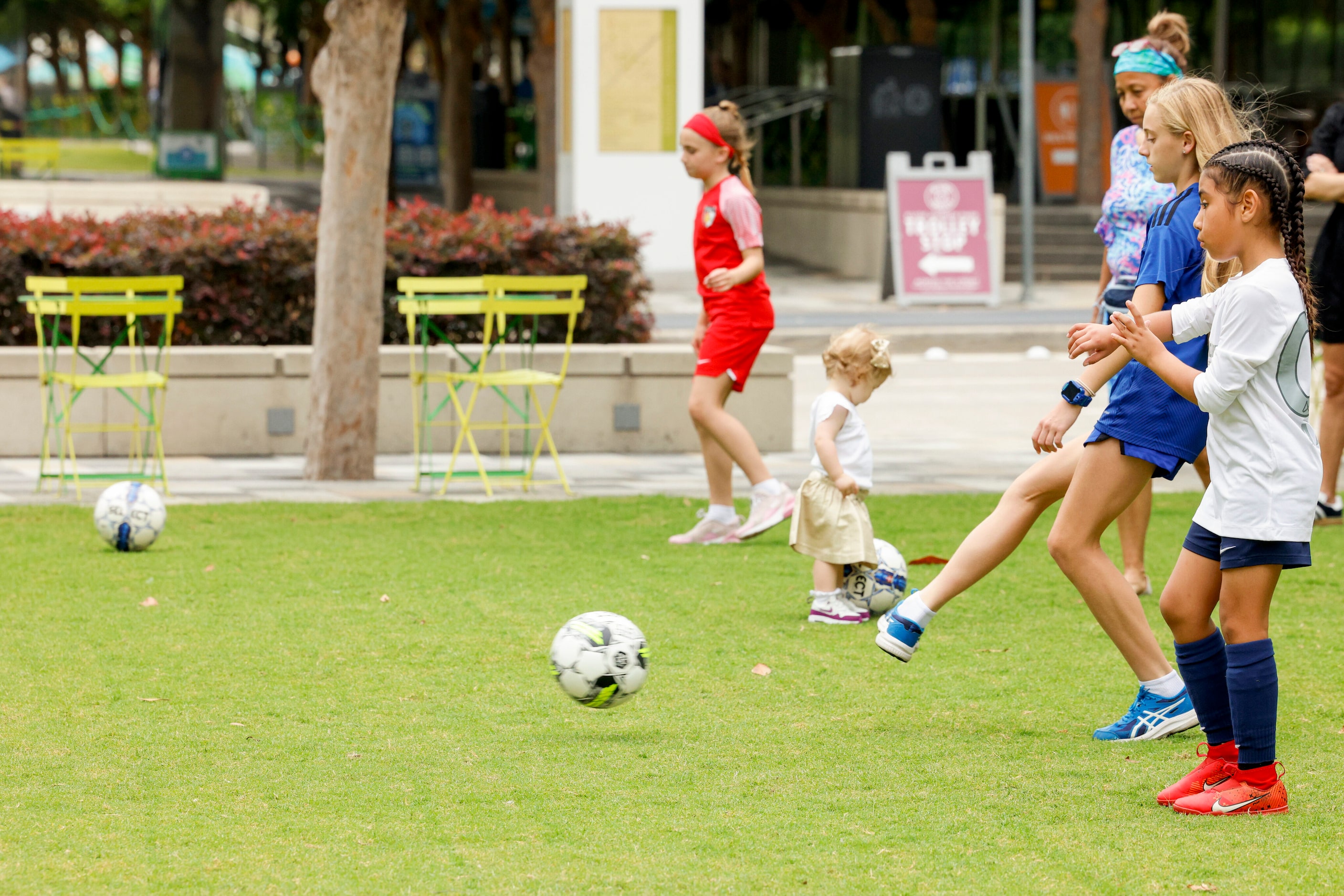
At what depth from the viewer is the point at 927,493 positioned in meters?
9.94

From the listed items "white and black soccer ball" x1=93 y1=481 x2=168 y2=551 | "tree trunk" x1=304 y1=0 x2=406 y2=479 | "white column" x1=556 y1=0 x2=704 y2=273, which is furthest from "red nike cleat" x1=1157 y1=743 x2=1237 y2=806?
"white column" x1=556 y1=0 x2=704 y2=273

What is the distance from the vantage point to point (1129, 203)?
6.64 meters

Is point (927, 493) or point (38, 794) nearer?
point (38, 794)

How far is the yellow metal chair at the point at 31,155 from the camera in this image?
32.8 metres

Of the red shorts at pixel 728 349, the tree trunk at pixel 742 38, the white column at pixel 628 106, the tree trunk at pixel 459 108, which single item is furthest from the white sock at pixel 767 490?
the tree trunk at pixel 742 38

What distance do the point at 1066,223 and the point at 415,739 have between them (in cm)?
2204

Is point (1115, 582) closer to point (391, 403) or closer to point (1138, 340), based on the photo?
point (1138, 340)

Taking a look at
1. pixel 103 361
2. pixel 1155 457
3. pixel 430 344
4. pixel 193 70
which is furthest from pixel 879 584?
pixel 193 70

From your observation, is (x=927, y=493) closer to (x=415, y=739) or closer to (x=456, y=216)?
(x=456, y=216)

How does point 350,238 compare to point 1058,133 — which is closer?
point 350,238

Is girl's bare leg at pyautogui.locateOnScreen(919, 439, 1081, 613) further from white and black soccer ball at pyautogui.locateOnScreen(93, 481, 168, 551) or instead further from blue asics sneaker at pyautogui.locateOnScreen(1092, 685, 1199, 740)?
white and black soccer ball at pyautogui.locateOnScreen(93, 481, 168, 551)

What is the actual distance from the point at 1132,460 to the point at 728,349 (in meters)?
3.60

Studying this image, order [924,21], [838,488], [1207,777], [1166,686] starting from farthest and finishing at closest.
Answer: [924,21] < [838,488] < [1166,686] < [1207,777]

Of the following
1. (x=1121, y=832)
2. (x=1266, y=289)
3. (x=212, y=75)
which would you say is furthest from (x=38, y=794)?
(x=212, y=75)
